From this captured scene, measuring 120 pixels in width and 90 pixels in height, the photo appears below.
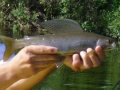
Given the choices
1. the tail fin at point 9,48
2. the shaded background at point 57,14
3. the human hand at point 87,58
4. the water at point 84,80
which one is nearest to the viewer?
the human hand at point 87,58

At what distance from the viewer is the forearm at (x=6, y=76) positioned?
2.37 meters

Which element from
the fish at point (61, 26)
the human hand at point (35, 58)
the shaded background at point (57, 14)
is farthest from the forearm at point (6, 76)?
the shaded background at point (57, 14)

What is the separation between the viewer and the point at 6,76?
7.86 feet

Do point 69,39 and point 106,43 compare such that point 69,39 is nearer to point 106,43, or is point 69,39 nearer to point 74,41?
point 74,41

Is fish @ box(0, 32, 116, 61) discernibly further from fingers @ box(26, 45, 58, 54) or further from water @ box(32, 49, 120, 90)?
water @ box(32, 49, 120, 90)

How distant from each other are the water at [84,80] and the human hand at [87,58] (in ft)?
13.4

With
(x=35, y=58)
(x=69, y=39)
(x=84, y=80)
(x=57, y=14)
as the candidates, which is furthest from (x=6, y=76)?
(x=57, y=14)

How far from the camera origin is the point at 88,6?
19.6 metres

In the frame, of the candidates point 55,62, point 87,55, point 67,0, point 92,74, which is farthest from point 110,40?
point 67,0

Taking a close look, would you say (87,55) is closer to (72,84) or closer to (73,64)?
(73,64)

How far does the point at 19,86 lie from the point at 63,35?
2.19 ft

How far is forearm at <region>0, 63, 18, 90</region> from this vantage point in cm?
237

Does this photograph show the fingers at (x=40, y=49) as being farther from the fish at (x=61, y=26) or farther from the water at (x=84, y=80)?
the water at (x=84, y=80)

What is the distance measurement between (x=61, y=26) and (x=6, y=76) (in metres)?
0.45
